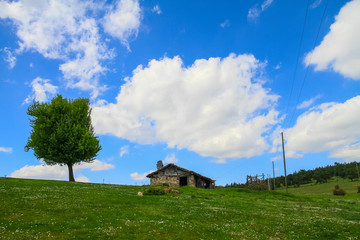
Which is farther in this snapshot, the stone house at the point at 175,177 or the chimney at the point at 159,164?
the chimney at the point at 159,164

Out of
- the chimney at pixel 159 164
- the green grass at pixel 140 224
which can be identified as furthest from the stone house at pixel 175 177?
the green grass at pixel 140 224

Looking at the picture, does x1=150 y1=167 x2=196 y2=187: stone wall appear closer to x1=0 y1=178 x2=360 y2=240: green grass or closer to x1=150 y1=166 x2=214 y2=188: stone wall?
x1=150 y1=166 x2=214 y2=188: stone wall

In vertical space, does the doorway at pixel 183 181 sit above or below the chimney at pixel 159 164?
below

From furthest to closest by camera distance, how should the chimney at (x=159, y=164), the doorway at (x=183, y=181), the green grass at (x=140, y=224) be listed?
the chimney at (x=159, y=164), the doorway at (x=183, y=181), the green grass at (x=140, y=224)

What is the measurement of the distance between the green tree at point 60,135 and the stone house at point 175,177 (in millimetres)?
17532

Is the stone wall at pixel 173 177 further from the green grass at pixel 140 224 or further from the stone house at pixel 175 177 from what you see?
the green grass at pixel 140 224

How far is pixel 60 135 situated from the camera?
54.4 meters

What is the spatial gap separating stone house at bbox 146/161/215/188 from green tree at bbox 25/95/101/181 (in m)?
17.5

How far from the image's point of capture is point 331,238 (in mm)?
17812

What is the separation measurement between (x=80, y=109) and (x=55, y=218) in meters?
45.9

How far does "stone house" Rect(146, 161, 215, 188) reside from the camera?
65.9 m

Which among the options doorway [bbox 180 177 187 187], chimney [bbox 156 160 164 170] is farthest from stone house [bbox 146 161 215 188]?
chimney [bbox 156 160 164 170]

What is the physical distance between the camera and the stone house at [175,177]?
6594cm

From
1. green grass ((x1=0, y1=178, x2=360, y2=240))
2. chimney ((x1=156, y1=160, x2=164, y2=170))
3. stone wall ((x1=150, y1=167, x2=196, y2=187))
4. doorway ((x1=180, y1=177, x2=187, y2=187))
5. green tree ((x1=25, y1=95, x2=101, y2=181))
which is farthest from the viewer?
chimney ((x1=156, y1=160, x2=164, y2=170))
